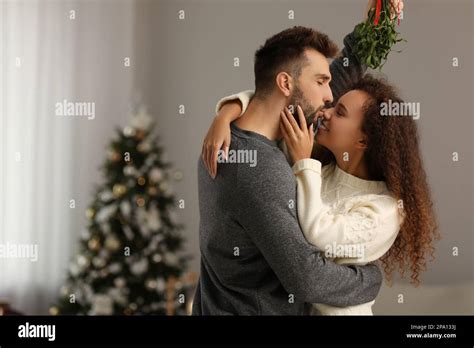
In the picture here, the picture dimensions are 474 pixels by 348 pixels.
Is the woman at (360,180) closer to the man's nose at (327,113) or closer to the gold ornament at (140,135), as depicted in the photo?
the man's nose at (327,113)

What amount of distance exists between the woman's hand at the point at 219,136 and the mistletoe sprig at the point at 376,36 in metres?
0.37

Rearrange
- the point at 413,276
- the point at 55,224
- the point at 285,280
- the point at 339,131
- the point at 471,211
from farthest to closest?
1. the point at 55,224
2. the point at 471,211
3. the point at 413,276
4. the point at 339,131
5. the point at 285,280

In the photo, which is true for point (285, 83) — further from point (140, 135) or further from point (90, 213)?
point (90, 213)

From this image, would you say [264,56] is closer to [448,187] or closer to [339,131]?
[339,131]

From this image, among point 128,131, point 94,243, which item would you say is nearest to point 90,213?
point 94,243

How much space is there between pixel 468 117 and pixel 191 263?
0.98m

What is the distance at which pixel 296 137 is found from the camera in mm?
1818

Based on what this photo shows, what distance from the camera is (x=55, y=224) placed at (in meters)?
2.39

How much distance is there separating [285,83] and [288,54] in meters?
0.08

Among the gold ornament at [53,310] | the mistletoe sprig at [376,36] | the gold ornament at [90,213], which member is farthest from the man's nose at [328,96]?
the gold ornament at [53,310]

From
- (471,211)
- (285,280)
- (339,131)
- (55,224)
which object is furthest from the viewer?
(55,224)

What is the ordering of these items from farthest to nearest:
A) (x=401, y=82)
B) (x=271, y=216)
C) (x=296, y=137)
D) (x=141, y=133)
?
(x=141, y=133), (x=401, y=82), (x=296, y=137), (x=271, y=216)

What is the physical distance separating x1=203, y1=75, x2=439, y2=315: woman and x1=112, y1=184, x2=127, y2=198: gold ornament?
676 mm
